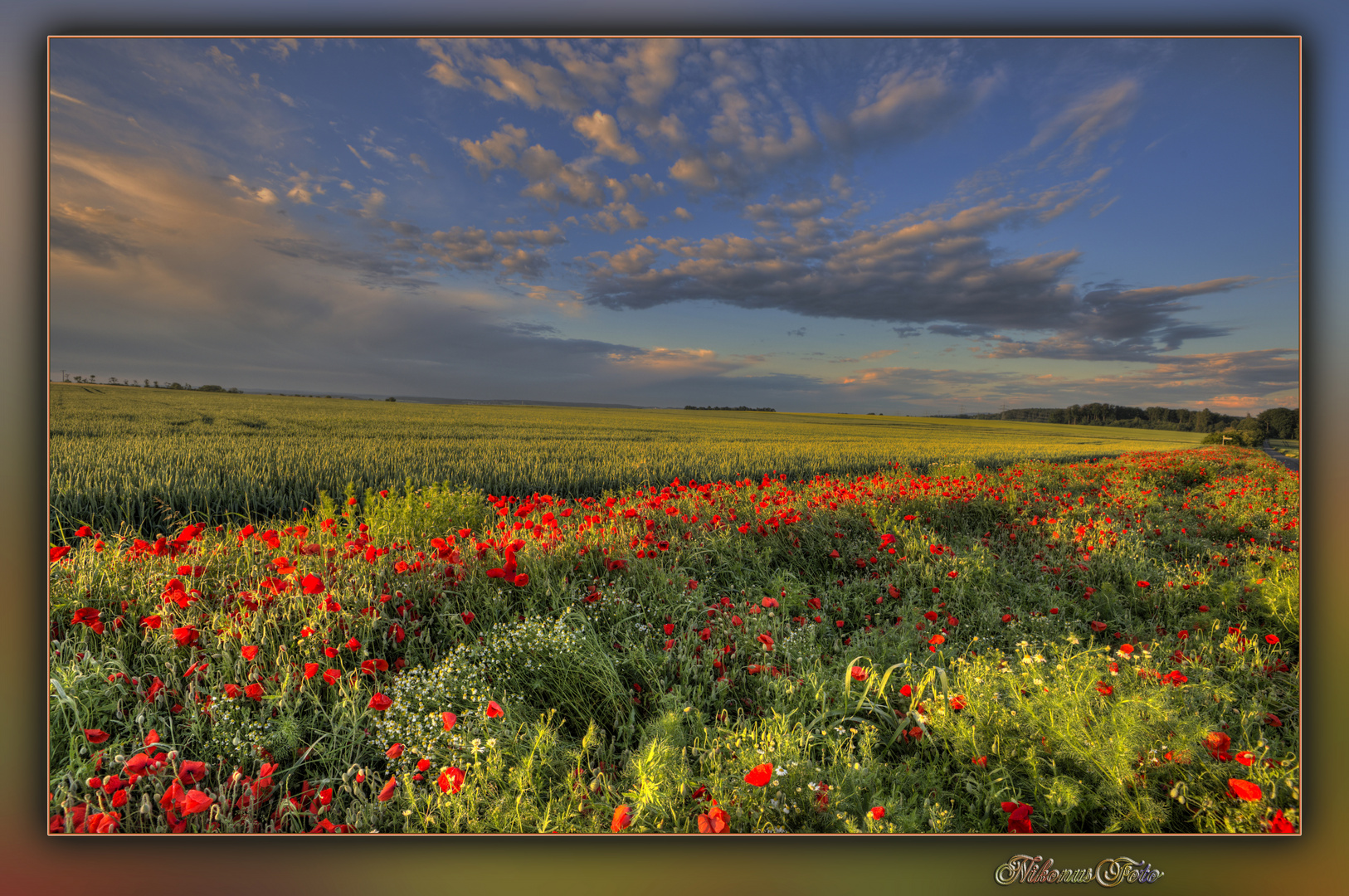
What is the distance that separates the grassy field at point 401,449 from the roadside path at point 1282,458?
3.05 feet

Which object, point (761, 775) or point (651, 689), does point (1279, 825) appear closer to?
point (761, 775)

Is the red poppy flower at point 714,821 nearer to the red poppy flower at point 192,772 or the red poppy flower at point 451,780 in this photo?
the red poppy flower at point 451,780

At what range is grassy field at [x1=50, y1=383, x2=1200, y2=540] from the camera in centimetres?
360

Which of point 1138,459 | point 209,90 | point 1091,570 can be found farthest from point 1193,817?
point 209,90

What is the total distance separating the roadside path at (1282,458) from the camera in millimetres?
2482

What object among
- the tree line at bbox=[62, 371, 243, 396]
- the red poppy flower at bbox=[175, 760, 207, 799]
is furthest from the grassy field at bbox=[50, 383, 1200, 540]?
the red poppy flower at bbox=[175, 760, 207, 799]

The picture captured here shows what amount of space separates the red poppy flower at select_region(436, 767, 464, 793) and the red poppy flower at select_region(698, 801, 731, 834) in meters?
0.81

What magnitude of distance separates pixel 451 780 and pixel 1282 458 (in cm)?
405

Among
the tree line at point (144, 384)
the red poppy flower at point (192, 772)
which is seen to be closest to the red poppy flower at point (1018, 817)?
the red poppy flower at point (192, 772)

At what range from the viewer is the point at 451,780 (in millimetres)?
1714

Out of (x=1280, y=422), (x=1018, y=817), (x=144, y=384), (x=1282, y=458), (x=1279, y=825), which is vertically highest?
(x=144, y=384)

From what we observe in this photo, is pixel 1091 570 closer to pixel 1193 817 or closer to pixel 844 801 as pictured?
pixel 1193 817

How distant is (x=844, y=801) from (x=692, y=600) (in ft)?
4.25

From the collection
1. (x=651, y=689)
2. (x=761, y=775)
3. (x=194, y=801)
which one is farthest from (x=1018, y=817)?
(x=194, y=801)
